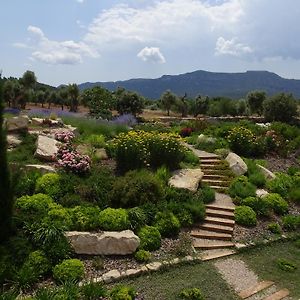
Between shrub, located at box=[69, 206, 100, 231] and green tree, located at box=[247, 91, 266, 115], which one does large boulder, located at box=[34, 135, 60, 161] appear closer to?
shrub, located at box=[69, 206, 100, 231]

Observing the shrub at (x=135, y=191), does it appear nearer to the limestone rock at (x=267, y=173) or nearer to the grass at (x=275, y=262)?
the grass at (x=275, y=262)

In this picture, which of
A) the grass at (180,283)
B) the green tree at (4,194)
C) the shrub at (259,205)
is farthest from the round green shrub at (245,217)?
the green tree at (4,194)

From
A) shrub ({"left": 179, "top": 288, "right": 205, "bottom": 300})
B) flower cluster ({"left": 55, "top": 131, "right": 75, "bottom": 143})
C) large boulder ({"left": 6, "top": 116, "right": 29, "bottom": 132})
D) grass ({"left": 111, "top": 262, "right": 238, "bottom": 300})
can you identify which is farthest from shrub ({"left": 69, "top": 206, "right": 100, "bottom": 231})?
large boulder ({"left": 6, "top": 116, "right": 29, "bottom": 132})

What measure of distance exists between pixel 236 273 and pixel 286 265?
1.23 meters

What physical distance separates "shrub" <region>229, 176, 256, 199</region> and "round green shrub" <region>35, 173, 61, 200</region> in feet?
16.9

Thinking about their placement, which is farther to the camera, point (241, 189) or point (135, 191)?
point (241, 189)

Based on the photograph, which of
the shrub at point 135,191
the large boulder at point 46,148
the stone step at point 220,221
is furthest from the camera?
the large boulder at point 46,148

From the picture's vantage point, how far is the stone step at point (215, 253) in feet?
28.5

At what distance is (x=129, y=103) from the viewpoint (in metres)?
42.2

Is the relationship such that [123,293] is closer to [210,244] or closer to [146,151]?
[210,244]

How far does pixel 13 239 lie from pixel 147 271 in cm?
271

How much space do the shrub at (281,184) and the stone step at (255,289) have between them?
5.04 meters

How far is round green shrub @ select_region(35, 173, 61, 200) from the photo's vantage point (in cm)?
953

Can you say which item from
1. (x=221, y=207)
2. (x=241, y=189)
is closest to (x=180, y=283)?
(x=221, y=207)
